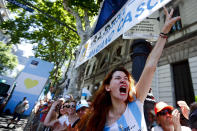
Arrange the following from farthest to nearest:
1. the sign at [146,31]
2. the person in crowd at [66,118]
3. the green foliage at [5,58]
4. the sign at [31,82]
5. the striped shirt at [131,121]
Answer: the green foliage at [5,58]
the sign at [31,82]
the person in crowd at [66,118]
the sign at [146,31]
the striped shirt at [131,121]

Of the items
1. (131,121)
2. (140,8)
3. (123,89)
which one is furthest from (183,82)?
(131,121)

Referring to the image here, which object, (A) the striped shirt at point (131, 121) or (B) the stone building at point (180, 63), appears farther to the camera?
(B) the stone building at point (180, 63)

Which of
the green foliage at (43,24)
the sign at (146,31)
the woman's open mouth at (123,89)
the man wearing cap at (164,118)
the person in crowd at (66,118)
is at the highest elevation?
the green foliage at (43,24)

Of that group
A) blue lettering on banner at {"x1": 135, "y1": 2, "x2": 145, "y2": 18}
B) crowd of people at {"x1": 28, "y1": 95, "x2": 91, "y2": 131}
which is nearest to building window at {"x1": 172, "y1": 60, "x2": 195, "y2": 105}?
crowd of people at {"x1": 28, "y1": 95, "x2": 91, "y2": 131}

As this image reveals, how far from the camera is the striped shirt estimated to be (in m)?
1.14

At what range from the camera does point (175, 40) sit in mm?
8008

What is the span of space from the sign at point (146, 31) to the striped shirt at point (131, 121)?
1420mm

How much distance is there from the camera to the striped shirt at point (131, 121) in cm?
114

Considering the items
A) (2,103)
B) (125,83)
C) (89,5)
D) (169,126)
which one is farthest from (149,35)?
(2,103)

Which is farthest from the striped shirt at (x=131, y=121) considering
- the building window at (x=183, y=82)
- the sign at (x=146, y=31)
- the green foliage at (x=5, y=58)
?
the green foliage at (x=5, y=58)

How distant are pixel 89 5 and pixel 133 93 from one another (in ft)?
21.1

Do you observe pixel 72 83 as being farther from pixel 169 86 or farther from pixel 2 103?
pixel 2 103

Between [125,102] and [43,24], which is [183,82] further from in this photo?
[43,24]

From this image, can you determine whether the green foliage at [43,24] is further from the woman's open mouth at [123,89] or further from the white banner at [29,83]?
the woman's open mouth at [123,89]
